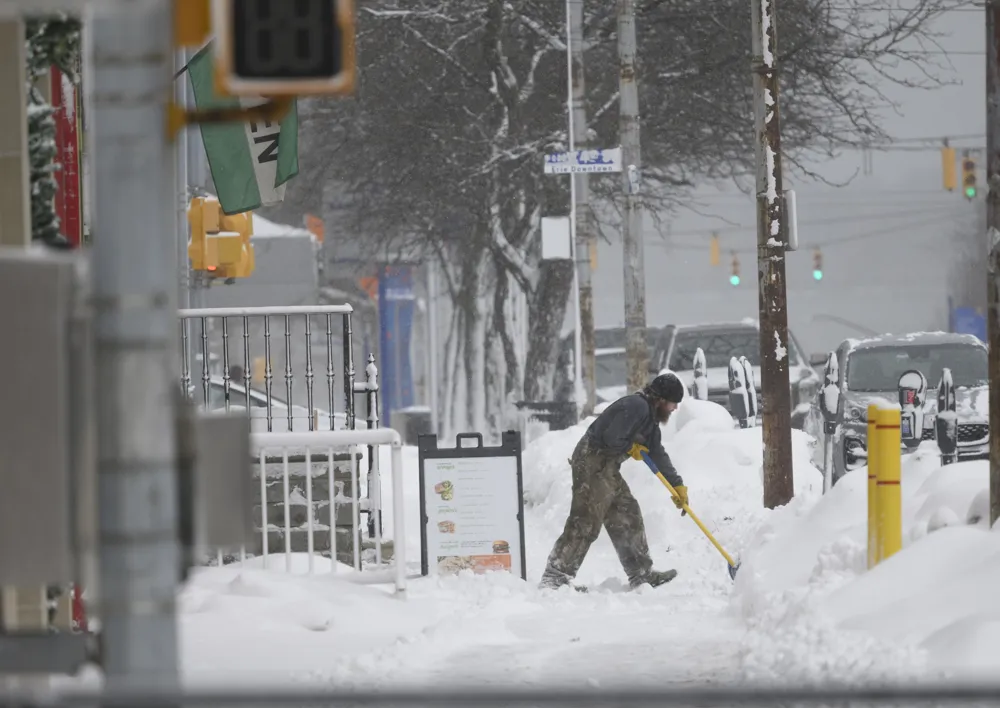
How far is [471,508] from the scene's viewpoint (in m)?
12.2

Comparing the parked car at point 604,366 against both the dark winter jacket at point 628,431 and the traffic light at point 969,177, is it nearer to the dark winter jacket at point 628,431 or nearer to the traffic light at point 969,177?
the traffic light at point 969,177

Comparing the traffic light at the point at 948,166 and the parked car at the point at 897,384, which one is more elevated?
the traffic light at the point at 948,166

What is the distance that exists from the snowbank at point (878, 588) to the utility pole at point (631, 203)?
10.5 metres

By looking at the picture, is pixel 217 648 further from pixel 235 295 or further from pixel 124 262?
pixel 235 295

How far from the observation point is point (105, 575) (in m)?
4.15

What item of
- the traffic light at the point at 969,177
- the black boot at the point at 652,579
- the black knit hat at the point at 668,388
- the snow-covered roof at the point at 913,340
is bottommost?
the black boot at the point at 652,579

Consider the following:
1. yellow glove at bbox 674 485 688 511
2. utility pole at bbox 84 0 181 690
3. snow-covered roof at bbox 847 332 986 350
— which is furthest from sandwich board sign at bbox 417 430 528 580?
utility pole at bbox 84 0 181 690

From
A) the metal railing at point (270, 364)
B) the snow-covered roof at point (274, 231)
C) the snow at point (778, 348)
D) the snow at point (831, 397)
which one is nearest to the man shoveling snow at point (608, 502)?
the metal railing at point (270, 364)

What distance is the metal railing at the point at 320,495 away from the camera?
406 inches

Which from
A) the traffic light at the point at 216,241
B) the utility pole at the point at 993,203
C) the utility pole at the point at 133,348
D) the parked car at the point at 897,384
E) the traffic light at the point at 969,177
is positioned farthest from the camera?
the traffic light at the point at 969,177

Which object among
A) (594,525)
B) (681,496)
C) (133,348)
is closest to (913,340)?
(681,496)

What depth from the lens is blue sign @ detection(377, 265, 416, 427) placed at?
40.2 m

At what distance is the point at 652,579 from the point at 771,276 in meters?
3.33

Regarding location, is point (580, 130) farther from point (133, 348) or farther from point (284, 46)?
point (133, 348)
